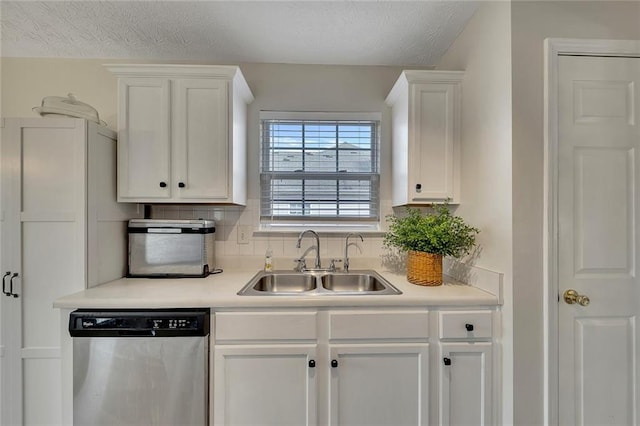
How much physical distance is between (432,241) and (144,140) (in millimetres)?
1842

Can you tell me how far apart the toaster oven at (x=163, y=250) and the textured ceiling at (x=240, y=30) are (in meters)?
1.22

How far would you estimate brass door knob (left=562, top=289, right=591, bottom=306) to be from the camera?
132 cm

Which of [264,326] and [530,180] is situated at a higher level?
[530,180]

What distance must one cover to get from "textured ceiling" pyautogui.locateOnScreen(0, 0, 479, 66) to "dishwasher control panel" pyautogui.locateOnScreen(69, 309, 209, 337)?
168 centimetres

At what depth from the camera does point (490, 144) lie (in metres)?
1.53

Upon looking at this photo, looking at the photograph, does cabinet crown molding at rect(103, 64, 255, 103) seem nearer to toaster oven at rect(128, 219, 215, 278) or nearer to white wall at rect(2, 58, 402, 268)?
white wall at rect(2, 58, 402, 268)

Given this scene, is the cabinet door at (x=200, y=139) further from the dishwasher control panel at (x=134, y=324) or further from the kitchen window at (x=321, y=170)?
the dishwasher control panel at (x=134, y=324)

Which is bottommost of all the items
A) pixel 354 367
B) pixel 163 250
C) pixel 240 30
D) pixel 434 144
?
pixel 354 367

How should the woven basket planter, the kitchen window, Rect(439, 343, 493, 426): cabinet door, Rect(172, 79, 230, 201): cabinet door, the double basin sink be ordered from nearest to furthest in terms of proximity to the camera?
1. Rect(439, 343, 493, 426): cabinet door
2. the woven basket planter
3. Rect(172, 79, 230, 201): cabinet door
4. the double basin sink
5. the kitchen window

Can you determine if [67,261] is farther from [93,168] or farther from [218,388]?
[218,388]

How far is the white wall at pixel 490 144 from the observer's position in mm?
1386

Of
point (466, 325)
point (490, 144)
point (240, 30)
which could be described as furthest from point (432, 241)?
point (240, 30)

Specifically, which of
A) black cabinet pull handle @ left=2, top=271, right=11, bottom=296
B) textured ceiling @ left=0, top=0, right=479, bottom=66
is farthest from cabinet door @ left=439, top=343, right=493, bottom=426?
black cabinet pull handle @ left=2, top=271, right=11, bottom=296

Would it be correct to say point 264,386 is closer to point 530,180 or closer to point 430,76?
point 530,180
